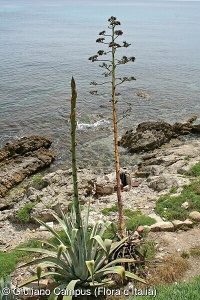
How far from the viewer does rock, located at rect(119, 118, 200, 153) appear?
25.5 metres

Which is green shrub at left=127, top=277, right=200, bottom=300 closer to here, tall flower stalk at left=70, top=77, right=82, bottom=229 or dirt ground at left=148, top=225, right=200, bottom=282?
dirt ground at left=148, top=225, right=200, bottom=282

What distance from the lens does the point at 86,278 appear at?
8008 mm

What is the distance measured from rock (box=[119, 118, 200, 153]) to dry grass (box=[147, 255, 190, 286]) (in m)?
16.2

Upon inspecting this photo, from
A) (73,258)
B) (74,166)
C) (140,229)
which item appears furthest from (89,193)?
(74,166)

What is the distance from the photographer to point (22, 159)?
76.4ft

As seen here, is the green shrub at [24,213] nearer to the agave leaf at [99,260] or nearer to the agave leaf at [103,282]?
the agave leaf at [99,260]

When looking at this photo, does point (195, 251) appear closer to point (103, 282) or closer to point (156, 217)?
point (156, 217)

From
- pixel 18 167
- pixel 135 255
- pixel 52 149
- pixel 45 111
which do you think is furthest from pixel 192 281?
pixel 45 111

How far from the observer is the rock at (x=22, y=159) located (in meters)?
20.9

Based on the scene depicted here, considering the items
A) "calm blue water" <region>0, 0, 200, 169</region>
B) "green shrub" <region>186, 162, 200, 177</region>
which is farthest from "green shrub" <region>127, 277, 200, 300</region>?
"green shrub" <region>186, 162, 200, 177</region>

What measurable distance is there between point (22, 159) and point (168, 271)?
16.3m

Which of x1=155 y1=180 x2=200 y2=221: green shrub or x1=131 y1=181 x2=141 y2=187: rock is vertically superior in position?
x1=155 y1=180 x2=200 y2=221: green shrub

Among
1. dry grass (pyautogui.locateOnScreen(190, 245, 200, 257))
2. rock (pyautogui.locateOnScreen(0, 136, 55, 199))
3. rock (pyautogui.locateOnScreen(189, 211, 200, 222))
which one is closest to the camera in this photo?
dry grass (pyautogui.locateOnScreen(190, 245, 200, 257))

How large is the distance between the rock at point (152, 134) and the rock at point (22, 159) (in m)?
5.91
